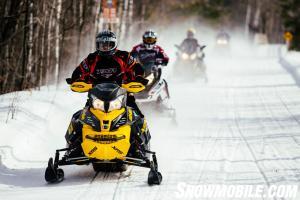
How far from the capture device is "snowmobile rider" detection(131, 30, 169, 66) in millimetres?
15703

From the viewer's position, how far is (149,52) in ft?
52.3

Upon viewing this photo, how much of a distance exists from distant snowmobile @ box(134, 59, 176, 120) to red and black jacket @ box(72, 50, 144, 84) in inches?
206

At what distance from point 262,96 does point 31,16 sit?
7.53m

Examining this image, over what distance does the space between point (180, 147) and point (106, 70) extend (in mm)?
2931

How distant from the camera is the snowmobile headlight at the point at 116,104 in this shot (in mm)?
9078

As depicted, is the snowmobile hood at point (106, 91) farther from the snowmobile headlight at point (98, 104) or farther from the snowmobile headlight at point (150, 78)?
the snowmobile headlight at point (150, 78)

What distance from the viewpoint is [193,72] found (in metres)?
26.2

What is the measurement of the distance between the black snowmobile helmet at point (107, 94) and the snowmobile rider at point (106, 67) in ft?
1.53

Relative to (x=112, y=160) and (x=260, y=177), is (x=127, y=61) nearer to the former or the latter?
(x=112, y=160)

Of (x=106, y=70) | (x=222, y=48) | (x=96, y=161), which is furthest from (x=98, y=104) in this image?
(x=222, y=48)

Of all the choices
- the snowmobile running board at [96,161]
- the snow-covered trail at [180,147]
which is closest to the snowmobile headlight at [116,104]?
the snowmobile running board at [96,161]

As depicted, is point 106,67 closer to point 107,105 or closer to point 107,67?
point 107,67

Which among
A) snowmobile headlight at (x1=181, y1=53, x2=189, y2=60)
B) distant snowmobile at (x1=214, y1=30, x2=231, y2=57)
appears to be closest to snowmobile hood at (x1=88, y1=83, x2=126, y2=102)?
snowmobile headlight at (x1=181, y1=53, x2=189, y2=60)

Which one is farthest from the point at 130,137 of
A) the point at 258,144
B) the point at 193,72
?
the point at 193,72
